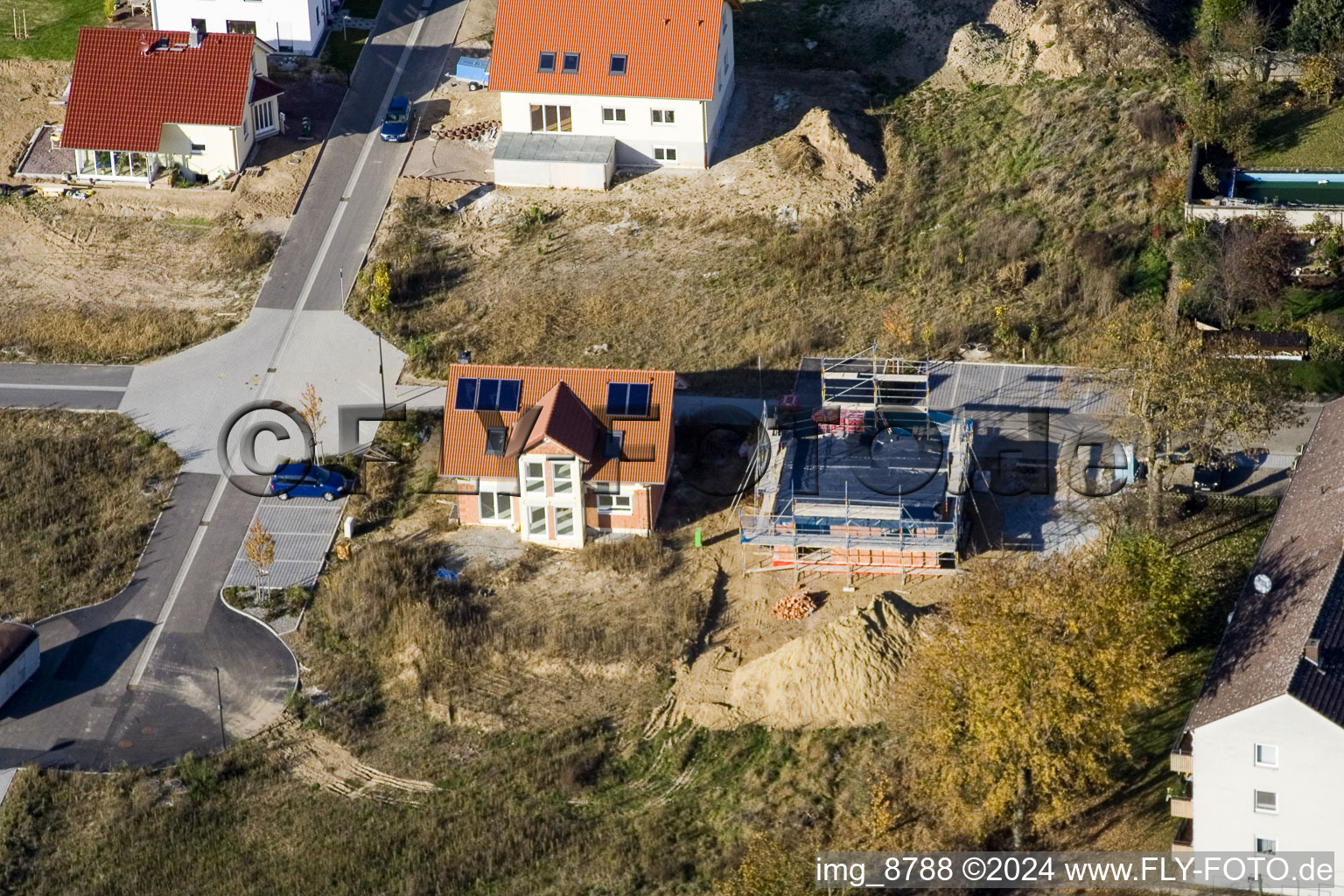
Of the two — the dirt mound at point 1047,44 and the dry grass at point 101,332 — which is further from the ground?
the dirt mound at point 1047,44

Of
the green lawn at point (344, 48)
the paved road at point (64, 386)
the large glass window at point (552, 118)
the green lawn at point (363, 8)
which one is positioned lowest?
the paved road at point (64, 386)

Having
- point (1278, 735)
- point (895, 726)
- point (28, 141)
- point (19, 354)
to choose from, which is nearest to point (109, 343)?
point (19, 354)

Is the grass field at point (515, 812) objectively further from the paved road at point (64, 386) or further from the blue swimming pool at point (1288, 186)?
the blue swimming pool at point (1288, 186)

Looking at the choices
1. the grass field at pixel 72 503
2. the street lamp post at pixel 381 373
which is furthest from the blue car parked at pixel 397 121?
the grass field at pixel 72 503

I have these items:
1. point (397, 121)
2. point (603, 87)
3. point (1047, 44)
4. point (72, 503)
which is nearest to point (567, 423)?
point (72, 503)

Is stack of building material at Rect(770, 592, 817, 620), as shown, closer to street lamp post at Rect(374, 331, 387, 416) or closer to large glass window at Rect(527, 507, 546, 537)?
large glass window at Rect(527, 507, 546, 537)

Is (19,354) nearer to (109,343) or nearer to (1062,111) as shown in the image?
(109,343)

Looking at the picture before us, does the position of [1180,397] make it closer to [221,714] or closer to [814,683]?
[814,683]
